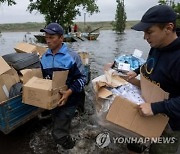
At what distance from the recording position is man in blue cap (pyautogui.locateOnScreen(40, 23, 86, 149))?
11.9 feet

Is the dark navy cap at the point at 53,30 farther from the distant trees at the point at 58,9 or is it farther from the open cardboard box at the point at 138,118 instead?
the distant trees at the point at 58,9

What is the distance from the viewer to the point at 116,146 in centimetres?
443

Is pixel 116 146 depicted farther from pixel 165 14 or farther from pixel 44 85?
pixel 165 14

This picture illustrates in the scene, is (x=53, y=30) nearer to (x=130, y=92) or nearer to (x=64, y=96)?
(x=64, y=96)

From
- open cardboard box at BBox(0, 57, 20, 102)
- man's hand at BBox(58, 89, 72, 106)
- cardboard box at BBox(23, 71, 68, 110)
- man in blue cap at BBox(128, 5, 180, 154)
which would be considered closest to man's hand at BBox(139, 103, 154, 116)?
man in blue cap at BBox(128, 5, 180, 154)

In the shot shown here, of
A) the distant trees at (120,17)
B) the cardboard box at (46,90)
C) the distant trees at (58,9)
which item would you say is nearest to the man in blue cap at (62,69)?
the cardboard box at (46,90)

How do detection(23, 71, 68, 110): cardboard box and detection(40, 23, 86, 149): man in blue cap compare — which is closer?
detection(23, 71, 68, 110): cardboard box

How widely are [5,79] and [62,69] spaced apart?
132 centimetres

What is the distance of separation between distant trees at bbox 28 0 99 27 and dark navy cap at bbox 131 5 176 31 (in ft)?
101

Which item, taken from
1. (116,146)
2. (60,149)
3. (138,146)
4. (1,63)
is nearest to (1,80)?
(1,63)

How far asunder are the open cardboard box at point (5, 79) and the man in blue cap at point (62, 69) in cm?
88

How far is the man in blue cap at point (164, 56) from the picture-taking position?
7.11 ft

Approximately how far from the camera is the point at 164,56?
2311mm

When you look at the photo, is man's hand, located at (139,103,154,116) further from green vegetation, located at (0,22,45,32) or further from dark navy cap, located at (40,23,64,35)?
green vegetation, located at (0,22,45,32)
